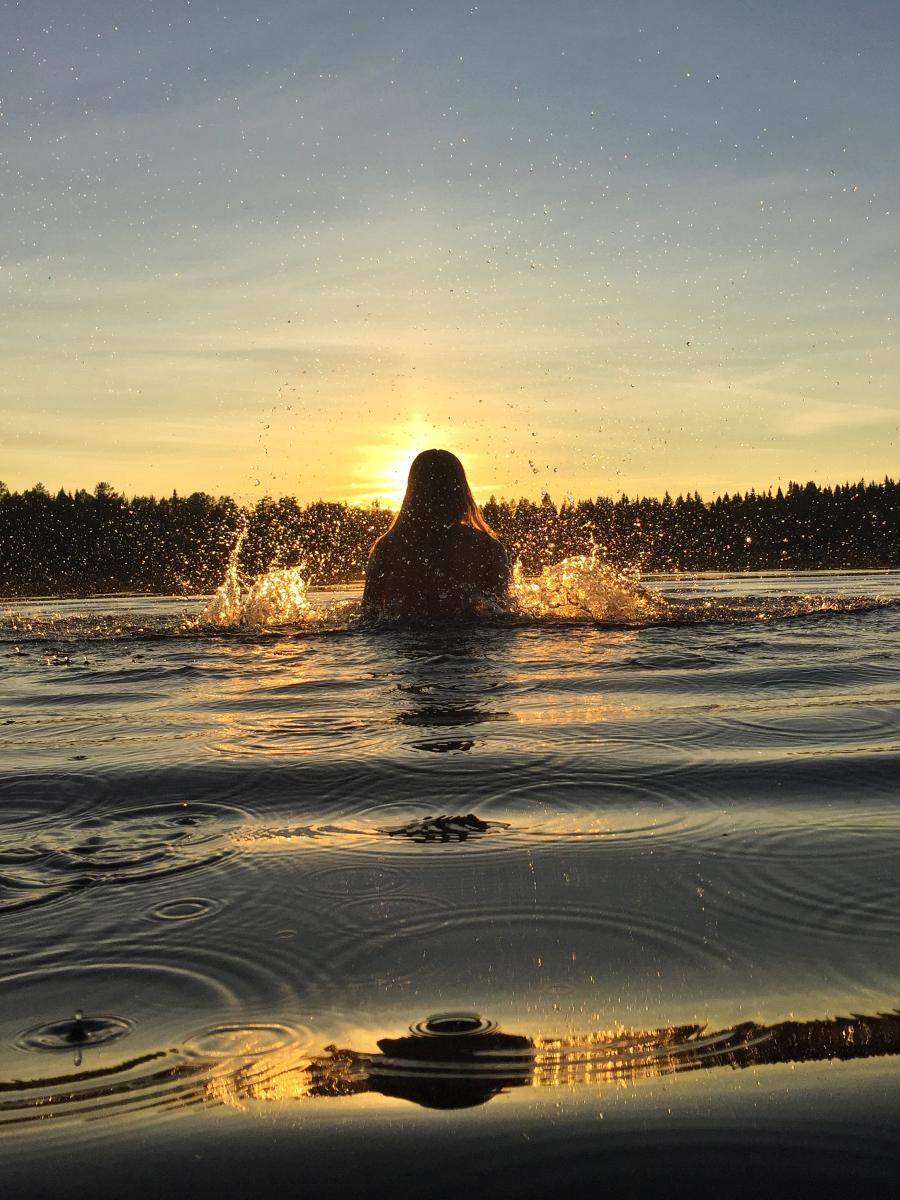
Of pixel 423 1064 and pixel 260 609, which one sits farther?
pixel 260 609

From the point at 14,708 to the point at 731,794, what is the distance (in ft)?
16.3

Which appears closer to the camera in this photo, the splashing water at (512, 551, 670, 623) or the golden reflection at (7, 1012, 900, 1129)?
the golden reflection at (7, 1012, 900, 1129)

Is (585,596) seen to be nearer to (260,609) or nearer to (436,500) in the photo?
(436,500)

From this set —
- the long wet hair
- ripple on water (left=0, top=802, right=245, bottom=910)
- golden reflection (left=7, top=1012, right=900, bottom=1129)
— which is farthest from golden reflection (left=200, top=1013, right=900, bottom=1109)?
the long wet hair

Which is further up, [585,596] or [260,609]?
[585,596]

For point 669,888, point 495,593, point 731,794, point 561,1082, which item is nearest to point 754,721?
point 731,794

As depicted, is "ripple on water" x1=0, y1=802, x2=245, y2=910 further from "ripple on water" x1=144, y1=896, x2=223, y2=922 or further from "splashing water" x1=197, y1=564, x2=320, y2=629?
"splashing water" x1=197, y1=564, x2=320, y2=629

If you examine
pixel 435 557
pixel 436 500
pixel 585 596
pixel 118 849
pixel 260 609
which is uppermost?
pixel 436 500

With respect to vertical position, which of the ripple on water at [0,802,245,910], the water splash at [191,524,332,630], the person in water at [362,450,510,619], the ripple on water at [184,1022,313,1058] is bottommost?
the ripple on water at [0,802,245,910]

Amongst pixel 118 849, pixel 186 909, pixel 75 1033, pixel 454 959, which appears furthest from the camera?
pixel 118 849

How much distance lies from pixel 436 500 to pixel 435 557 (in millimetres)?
1129

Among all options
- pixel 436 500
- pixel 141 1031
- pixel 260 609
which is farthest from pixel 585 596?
pixel 141 1031

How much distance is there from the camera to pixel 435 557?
13109 millimetres

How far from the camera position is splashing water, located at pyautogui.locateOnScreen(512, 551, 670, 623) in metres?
13.0
